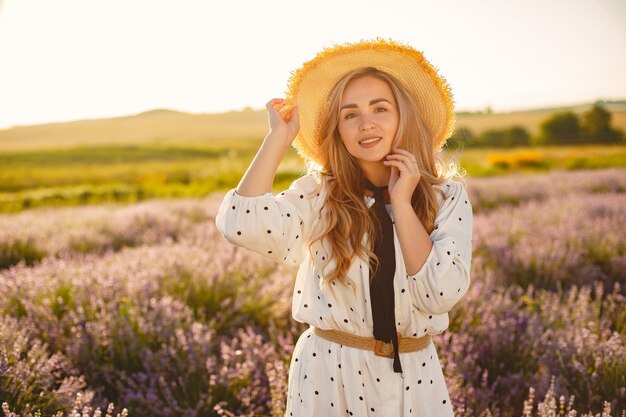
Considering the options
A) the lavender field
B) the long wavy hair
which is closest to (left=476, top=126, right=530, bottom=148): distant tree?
the lavender field

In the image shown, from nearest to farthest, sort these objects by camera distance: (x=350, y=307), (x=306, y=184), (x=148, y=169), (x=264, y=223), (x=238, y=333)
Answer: (x=264, y=223)
(x=350, y=307)
(x=306, y=184)
(x=238, y=333)
(x=148, y=169)

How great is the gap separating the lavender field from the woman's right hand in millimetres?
1121

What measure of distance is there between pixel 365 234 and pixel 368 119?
0.43 metres

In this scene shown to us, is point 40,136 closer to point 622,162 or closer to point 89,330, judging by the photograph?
point 622,162

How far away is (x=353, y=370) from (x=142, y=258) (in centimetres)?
296

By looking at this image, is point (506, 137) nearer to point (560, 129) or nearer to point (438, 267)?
point (560, 129)

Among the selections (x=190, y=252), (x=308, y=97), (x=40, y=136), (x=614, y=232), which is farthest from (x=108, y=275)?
(x=40, y=136)

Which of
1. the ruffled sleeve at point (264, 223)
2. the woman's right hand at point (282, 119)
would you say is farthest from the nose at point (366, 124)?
the ruffled sleeve at point (264, 223)

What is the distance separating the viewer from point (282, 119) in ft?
6.19

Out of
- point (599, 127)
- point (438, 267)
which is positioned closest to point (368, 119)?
point (438, 267)

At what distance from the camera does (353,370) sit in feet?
5.79

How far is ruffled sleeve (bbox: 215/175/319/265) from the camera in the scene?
168 centimetres

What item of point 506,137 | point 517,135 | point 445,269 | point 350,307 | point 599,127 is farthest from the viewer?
point 517,135

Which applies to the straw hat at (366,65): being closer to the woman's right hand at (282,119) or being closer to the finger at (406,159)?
the woman's right hand at (282,119)
